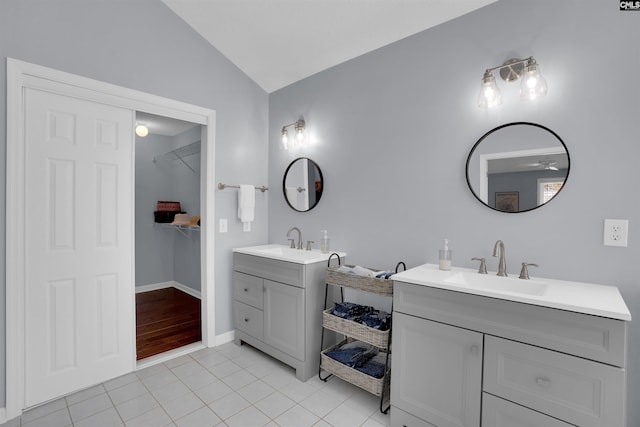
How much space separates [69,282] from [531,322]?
8.99ft

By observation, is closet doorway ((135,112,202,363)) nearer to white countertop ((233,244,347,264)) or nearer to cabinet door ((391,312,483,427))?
white countertop ((233,244,347,264))

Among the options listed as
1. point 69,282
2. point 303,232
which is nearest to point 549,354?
point 303,232

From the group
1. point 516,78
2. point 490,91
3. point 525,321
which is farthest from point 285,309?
point 516,78

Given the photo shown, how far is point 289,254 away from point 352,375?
1063mm

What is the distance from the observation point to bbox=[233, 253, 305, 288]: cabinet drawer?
231 centimetres

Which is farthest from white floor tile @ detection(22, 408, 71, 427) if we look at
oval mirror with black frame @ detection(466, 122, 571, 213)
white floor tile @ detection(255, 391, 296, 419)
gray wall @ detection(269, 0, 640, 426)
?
oval mirror with black frame @ detection(466, 122, 571, 213)

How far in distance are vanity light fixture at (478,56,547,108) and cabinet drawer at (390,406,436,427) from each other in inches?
72.1

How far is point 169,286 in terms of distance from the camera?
491cm

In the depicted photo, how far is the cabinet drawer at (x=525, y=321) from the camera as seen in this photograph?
119 cm

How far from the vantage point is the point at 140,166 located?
14.9ft

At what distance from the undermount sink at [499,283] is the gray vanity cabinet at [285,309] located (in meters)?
1.00

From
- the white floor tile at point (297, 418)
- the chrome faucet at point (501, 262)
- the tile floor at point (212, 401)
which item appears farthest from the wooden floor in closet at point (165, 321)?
the chrome faucet at point (501, 262)

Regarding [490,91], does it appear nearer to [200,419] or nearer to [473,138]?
[473,138]

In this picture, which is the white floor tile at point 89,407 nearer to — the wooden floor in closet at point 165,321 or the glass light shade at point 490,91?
the wooden floor in closet at point 165,321
